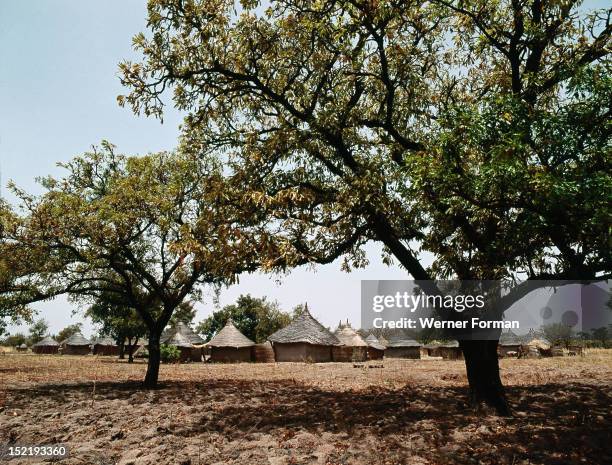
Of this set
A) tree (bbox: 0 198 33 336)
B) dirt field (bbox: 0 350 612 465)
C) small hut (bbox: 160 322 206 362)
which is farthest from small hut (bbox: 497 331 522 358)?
tree (bbox: 0 198 33 336)

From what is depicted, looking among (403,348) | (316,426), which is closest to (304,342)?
(403,348)

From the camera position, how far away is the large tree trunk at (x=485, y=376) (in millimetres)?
10398

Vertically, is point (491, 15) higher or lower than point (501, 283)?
higher

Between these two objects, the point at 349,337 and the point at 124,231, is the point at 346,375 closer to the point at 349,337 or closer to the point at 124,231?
the point at 124,231

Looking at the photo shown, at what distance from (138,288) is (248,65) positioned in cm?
1332

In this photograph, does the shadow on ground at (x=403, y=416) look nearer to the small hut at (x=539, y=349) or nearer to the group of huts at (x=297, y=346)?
the group of huts at (x=297, y=346)

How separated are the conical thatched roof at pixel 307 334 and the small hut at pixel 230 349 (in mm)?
3919

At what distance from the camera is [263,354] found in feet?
150

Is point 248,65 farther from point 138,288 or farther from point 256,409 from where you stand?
point 138,288

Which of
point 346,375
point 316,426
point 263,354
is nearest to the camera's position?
point 316,426

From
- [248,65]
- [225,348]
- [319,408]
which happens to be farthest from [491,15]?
[225,348]

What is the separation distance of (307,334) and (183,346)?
15676 mm

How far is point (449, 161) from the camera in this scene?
8438 millimetres

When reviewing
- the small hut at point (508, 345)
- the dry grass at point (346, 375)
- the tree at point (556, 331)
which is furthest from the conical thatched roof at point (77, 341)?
the tree at point (556, 331)
